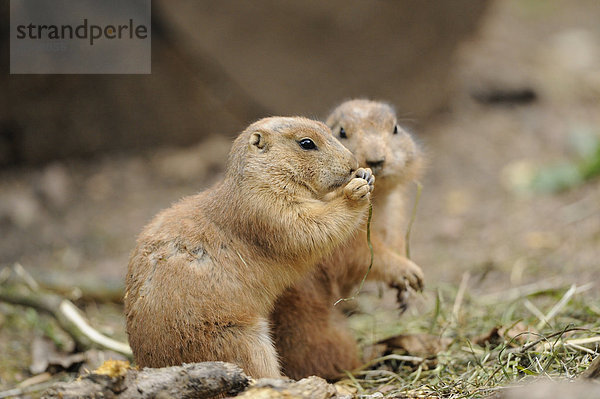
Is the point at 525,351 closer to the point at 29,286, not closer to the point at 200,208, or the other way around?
the point at 200,208

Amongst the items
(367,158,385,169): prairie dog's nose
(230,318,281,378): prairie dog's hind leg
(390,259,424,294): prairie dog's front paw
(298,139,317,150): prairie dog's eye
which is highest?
(298,139,317,150): prairie dog's eye

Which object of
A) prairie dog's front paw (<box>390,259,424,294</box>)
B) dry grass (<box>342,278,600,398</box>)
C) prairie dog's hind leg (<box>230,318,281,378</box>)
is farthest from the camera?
prairie dog's front paw (<box>390,259,424,294</box>)

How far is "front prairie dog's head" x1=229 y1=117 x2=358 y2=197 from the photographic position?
13.2 ft

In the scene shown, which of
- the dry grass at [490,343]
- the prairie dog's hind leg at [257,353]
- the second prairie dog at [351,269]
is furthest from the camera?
the second prairie dog at [351,269]

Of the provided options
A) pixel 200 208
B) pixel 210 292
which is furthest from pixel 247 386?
pixel 200 208

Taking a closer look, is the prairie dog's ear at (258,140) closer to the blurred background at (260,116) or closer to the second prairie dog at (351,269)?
the second prairie dog at (351,269)

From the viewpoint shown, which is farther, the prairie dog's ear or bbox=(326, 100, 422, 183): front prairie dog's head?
bbox=(326, 100, 422, 183): front prairie dog's head

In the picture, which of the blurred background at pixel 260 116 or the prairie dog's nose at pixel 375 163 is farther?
the blurred background at pixel 260 116

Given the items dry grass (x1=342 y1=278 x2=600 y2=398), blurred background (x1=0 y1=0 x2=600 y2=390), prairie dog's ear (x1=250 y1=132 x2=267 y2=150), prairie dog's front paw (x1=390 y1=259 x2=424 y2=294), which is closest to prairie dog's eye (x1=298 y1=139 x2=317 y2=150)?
prairie dog's ear (x1=250 y1=132 x2=267 y2=150)

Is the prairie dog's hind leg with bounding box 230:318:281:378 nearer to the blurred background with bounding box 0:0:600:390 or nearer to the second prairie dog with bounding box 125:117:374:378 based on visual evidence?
the second prairie dog with bounding box 125:117:374:378

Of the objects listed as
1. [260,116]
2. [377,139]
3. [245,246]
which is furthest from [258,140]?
[260,116]

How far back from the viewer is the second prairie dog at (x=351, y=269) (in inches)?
173

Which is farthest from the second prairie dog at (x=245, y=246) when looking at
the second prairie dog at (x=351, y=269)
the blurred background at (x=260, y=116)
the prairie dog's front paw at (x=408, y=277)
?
the blurred background at (x=260, y=116)

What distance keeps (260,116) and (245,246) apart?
6.22 metres
